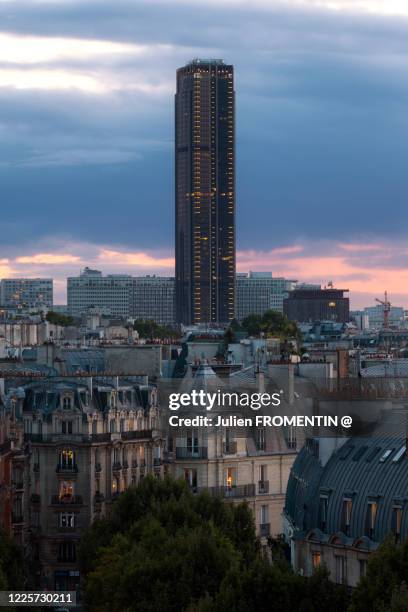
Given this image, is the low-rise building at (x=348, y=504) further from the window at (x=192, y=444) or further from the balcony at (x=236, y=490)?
the window at (x=192, y=444)

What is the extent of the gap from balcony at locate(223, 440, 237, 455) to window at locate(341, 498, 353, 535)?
77.6 feet

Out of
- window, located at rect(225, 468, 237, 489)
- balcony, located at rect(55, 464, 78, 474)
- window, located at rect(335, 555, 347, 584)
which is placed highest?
balcony, located at rect(55, 464, 78, 474)

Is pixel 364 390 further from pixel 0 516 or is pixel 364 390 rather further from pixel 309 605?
pixel 309 605

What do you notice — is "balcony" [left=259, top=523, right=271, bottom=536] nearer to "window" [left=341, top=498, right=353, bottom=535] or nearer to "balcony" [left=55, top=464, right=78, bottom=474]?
"balcony" [left=55, top=464, right=78, bottom=474]

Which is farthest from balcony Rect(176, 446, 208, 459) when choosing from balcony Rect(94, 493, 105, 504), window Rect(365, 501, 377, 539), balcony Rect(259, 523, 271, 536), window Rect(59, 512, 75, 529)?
window Rect(365, 501, 377, 539)

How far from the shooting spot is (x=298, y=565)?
7912cm

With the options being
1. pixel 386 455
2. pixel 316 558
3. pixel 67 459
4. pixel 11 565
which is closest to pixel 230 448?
pixel 67 459

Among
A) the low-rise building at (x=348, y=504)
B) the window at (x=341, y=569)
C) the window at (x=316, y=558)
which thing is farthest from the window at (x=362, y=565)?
the window at (x=316, y=558)

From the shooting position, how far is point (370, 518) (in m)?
73.9

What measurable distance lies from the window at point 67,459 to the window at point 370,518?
1082 inches

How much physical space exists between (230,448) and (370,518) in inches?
1037

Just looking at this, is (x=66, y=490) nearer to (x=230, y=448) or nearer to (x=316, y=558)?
(x=230, y=448)

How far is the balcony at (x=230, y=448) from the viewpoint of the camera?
9975 centimetres

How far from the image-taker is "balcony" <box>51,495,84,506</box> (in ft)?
323
